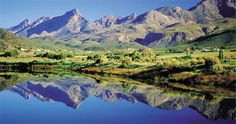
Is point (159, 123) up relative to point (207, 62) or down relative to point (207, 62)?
down

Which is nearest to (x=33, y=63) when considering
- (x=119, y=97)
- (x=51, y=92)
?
(x=51, y=92)

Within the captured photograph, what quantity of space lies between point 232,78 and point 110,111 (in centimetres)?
2267

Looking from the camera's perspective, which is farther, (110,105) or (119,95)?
(119,95)

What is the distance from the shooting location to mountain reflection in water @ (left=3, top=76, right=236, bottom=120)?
40.6 m

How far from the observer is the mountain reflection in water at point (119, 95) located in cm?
4062

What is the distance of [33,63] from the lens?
10756 centimetres

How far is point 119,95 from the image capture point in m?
52.9

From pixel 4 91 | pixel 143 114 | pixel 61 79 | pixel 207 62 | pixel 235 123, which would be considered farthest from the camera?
pixel 61 79

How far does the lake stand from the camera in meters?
35.7

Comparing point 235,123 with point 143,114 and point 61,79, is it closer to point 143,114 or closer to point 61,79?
point 143,114

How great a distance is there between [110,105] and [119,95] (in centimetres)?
839

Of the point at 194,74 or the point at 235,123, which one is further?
the point at 194,74

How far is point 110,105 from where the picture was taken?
1756 inches

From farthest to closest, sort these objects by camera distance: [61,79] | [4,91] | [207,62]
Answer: [61,79] → [207,62] → [4,91]
